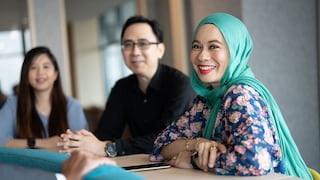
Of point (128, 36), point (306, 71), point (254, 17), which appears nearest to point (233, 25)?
point (128, 36)

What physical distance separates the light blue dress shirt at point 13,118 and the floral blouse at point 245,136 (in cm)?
151

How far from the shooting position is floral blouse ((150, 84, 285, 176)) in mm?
1347

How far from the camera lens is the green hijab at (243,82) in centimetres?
156

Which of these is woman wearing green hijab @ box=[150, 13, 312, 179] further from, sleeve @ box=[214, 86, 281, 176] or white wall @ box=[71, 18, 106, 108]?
white wall @ box=[71, 18, 106, 108]

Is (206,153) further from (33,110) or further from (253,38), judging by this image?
(253,38)

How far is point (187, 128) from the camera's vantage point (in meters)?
1.79

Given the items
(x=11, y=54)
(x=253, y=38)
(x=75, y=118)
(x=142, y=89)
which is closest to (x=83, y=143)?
(x=142, y=89)

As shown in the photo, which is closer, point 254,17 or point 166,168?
point 166,168

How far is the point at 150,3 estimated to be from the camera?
559 cm

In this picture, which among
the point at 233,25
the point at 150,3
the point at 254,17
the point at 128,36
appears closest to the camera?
the point at 233,25

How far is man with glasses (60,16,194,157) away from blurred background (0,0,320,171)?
3.40 feet

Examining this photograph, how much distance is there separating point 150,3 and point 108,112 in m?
3.19

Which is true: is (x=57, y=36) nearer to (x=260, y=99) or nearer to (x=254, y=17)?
(x=254, y=17)

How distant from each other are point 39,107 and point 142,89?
0.76 metres
